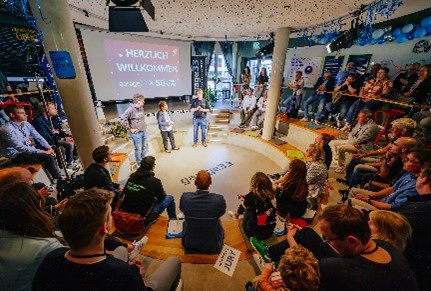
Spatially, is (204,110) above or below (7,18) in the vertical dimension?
below

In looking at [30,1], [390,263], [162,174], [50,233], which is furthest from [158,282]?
[162,174]

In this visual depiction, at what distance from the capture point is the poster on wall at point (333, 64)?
811 cm

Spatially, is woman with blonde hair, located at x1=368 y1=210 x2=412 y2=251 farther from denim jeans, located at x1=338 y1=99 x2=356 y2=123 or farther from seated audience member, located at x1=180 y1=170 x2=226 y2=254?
denim jeans, located at x1=338 y1=99 x2=356 y2=123

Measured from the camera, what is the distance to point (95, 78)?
21.3 ft

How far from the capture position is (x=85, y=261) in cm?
107

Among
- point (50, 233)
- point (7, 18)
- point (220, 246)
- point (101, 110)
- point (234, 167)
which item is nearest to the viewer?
point (50, 233)

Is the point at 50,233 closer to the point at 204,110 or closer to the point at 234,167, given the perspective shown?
the point at 234,167

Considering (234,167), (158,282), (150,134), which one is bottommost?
(234,167)

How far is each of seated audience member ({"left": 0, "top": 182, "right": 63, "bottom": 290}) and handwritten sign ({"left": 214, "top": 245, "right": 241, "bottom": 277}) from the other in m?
1.60

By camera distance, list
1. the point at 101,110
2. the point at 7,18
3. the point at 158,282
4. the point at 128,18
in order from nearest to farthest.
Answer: the point at 158,282 → the point at 128,18 → the point at 7,18 → the point at 101,110

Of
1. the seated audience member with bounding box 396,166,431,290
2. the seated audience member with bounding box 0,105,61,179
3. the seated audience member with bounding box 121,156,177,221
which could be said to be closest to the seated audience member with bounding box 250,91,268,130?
the seated audience member with bounding box 121,156,177,221

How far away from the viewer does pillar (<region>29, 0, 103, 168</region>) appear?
8.96ft

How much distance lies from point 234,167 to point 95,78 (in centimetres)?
504

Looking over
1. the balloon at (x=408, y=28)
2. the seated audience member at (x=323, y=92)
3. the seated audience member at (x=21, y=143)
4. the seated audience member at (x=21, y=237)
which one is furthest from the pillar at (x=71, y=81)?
the balloon at (x=408, y=28)
